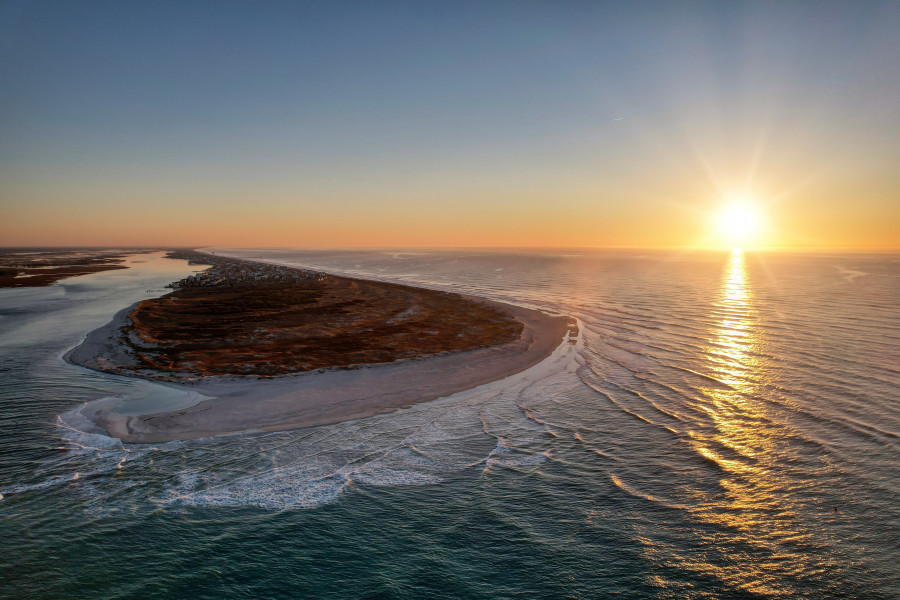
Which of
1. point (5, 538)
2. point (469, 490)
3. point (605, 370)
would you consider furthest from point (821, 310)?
point (5, 538)

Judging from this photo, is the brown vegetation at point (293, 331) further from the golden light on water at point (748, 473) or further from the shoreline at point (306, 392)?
the golden light on water at point (748, 473)

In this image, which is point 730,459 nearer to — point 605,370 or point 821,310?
point 605,370

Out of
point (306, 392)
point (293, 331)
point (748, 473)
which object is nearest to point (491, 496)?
point (748, 473)

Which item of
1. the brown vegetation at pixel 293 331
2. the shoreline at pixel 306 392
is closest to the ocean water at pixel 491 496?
the shoreline at pixel 306 392

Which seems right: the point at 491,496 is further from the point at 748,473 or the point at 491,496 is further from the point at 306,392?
the point at 306,392

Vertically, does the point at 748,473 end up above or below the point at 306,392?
above

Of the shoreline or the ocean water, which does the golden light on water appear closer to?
the ocean water
